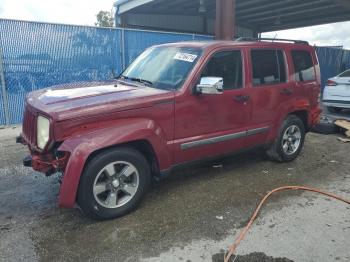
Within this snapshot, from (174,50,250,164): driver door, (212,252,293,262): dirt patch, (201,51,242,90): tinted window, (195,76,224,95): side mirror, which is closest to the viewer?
(212,252,293,262): dirt patch

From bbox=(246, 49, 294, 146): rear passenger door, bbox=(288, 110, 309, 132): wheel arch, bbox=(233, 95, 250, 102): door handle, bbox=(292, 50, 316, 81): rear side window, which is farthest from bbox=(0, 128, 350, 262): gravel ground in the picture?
bbox=(292, 50, 316, 81): rear side window

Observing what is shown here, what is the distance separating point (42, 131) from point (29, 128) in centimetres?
44

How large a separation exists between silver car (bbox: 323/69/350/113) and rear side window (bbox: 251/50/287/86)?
4442mm

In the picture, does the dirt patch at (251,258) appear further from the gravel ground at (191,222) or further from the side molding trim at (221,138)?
the side molding trim at (221,138)

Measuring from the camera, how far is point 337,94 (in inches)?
352

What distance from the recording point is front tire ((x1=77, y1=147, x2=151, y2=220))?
3.37 meters

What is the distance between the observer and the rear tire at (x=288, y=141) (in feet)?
17.5

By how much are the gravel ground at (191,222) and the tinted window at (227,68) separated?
140cm

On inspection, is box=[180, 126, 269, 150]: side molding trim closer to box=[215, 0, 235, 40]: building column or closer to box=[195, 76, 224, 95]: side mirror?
box=[195, 76, 224, 95]: side mirror

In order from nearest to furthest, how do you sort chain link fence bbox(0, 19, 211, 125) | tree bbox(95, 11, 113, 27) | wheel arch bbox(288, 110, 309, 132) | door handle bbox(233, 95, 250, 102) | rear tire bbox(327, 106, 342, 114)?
door handle bbox(233, 95, 250, 102), wheel arch bbox(288, 110, 309, 132), chain link fence bbox(0, 19, 211, 125), rear tire bbox(327, 106, 342, 114), tree bbox(95, 11, 113, 27)

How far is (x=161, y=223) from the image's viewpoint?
356 centimetres

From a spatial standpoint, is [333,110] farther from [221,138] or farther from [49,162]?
[49,162]

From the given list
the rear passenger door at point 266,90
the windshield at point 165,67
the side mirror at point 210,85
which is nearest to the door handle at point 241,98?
the rear passenger door at point 266,90

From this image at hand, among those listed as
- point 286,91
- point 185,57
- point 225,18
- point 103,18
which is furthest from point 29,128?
point 103,18
